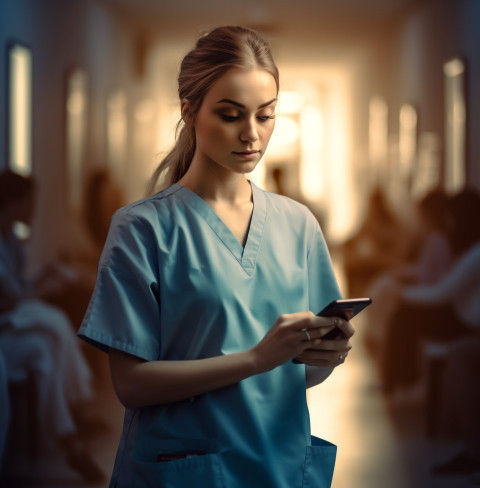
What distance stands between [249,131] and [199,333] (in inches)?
11.3

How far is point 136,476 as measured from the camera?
0.86 m

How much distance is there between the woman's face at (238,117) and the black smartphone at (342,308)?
0.78 ft

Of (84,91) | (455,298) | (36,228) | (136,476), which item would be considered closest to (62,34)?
(84,91)

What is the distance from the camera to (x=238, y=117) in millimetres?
875

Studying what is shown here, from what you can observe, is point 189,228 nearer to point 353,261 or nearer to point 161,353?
point 161,353

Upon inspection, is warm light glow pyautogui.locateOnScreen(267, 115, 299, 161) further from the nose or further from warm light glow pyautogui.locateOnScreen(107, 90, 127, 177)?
the nose

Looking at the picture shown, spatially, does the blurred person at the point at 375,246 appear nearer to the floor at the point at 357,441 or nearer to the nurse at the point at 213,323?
the floor at the point at 357,441

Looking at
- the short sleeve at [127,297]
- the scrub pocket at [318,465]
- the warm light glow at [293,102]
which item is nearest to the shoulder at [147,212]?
the short sleeve at [127,297]

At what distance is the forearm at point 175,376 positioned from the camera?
0.81m

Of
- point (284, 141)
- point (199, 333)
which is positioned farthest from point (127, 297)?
point (284, 141)

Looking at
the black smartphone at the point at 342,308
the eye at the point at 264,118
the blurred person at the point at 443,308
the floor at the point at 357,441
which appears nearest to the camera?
the black smartphone at the point at 342,308

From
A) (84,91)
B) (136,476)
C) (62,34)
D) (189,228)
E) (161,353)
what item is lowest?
(136,476)

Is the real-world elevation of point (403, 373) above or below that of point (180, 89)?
below

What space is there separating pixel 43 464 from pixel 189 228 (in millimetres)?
1828
